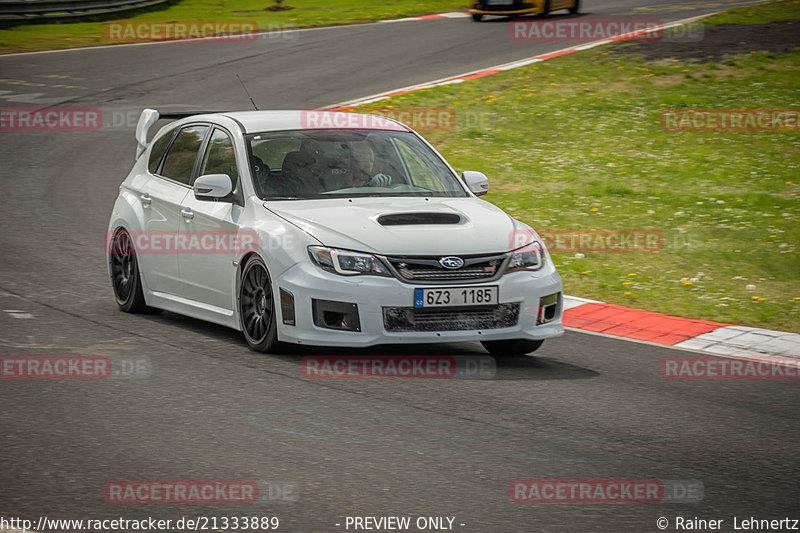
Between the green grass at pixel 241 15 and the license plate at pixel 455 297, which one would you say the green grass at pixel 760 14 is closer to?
the green grass at pixel 241 15

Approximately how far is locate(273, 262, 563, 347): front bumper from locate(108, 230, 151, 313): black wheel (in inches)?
88.3

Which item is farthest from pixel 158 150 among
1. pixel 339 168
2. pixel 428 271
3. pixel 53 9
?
pixel 53 9

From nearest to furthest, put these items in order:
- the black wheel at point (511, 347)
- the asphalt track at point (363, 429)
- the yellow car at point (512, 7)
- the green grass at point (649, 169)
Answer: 1. the asphalt track at point (363, 429)
2. the black wheel at point (511, 347)
3. the green grass at point (649, 169)
4. the yellow car at point (512, 7)

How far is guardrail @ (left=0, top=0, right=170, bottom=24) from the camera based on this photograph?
32.8 metres

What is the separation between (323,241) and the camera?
7.84 m

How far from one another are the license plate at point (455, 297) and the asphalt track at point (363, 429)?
0.52 meters

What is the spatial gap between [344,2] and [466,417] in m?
35.0

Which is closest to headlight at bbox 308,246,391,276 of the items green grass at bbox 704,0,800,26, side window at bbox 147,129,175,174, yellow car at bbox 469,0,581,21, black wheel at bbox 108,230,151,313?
black wheel at bbox 108,230,151,313

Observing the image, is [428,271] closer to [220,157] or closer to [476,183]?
[476,183]

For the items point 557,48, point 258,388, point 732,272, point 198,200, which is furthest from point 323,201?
point 557,48

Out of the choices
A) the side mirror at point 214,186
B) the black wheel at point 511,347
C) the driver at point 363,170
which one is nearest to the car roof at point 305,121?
the driver at point 363,170

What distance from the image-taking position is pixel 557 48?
27.3 m

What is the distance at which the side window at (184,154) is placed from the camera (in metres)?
9.59

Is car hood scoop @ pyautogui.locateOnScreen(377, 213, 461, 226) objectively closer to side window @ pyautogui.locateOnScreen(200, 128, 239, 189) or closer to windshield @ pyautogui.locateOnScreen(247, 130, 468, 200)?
windshield @ pyautogui.locateOnScreen(247, 130, 468, 200)
